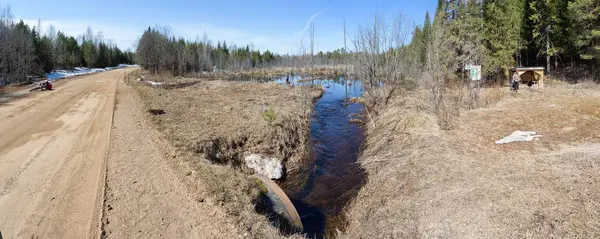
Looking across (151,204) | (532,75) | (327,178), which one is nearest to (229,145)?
(327,178)

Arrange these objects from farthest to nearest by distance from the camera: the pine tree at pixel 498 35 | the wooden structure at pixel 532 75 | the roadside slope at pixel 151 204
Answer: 1. the pine tree at pixel 498 35
2. the wooden structure at pixel 532 75
3. the roadside slope at pixel 151 204

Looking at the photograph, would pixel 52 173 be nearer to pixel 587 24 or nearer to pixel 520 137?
pixel 520 137

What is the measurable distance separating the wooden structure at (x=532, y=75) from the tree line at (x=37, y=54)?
49.1 meters

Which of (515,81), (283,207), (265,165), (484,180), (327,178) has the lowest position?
(327,178)

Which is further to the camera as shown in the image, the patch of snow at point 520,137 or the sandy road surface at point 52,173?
the patch of snow at point 520,137

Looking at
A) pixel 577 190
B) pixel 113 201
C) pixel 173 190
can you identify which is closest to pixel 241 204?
pixel 173 190

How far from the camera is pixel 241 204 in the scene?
251 inches

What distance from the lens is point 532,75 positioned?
2391 centimetres

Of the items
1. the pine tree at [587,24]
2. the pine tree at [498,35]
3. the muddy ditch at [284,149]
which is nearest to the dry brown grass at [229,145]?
the muddy ditch at [284,149]

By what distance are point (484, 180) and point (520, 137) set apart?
4.72 meters

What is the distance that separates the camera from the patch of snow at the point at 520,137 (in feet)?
35.1

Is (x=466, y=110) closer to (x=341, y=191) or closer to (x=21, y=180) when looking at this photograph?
(x=341, y=191)

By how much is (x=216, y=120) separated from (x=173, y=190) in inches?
280

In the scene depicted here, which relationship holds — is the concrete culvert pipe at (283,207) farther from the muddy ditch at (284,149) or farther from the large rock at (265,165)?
the large rock at (265,165)
